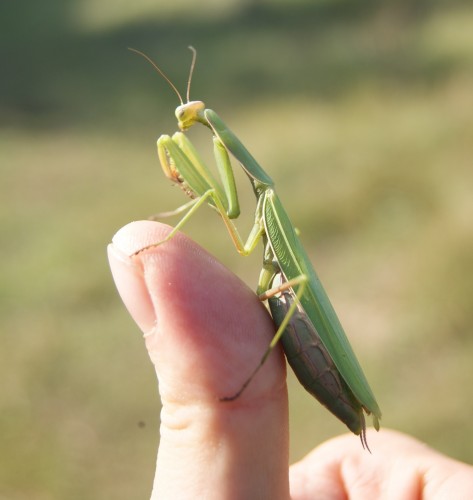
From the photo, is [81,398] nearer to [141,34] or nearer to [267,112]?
[267,112]

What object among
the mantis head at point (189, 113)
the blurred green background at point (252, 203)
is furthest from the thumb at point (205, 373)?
the blurred green background at point (252, 203)

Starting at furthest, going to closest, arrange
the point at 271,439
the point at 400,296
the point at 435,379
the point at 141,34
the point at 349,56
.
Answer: the point at 141,34 < the point at 349,56 < the point at 400,296 < the point at 435,379 < the point at 271,439

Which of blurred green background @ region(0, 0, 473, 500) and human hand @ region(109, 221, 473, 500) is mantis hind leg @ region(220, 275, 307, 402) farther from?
blurred green background @ region(0, 0, 473, 500)

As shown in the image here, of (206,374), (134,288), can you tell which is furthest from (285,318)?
(134,288)

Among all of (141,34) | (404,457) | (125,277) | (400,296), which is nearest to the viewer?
(125,277)

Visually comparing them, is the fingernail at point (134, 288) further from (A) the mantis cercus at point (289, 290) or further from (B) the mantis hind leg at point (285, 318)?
(B) the mantis hind leg at point (285, 318)

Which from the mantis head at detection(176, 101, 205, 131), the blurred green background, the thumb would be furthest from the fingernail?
the blurred green background

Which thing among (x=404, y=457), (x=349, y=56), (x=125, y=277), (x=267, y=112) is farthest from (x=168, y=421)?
(x=349, y=56)
